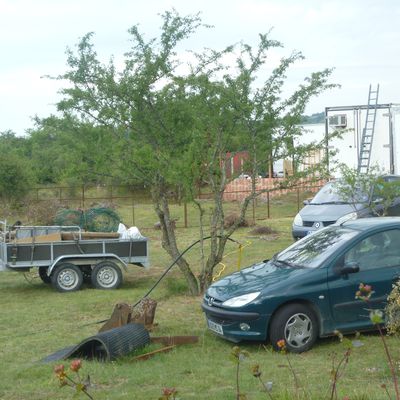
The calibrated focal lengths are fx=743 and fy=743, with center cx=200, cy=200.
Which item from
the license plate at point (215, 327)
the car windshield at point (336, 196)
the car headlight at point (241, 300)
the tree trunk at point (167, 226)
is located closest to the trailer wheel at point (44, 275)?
the tree trunk at point (167, 226)

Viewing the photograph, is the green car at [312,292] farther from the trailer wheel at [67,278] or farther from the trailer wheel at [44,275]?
the trailer wheel at [44,275]

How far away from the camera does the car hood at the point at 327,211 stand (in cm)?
1630

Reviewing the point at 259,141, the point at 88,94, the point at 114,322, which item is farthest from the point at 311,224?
the point at 114,322

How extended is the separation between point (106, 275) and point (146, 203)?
20943 millimetres

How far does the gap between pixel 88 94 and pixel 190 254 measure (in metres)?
6.95

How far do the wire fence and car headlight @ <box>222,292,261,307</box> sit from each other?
17499mm

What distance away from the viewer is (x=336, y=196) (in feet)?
56.9

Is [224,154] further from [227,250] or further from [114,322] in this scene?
[227,250]

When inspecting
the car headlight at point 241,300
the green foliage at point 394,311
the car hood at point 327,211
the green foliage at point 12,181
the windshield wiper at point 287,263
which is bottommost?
the car headlight at point 241,300

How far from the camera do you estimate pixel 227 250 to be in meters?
19.1

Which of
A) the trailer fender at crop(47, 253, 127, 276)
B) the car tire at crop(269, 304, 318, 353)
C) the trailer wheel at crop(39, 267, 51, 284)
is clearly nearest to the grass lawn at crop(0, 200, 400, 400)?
the car tire at crop(269, 304, 318, 353)

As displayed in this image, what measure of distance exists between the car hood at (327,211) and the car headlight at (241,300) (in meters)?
8.14

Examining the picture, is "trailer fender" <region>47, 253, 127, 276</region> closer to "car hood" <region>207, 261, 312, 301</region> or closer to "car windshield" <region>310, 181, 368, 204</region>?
"car windshield" <region>310, 181, 368, 204</region>

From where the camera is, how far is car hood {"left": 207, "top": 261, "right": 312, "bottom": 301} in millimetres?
8320
